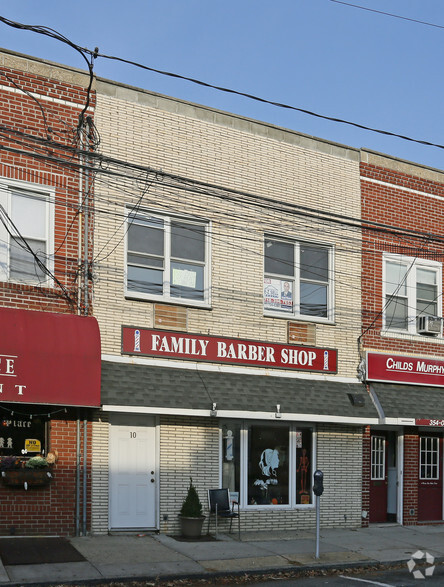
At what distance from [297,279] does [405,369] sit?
3.40 meters

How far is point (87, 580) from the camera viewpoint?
35.6 ft

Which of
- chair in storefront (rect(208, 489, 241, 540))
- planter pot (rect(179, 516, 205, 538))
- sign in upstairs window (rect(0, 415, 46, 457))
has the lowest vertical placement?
planter pot (rect(179, 516, 205, 538))

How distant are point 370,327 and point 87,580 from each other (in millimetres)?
9421

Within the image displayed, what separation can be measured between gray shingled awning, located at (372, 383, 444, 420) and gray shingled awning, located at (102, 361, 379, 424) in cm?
38

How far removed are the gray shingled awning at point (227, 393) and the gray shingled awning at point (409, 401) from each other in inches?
15.0

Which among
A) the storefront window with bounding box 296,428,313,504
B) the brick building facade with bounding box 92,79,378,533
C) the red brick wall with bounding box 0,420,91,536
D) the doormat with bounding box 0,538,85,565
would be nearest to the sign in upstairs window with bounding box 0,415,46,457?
the red brick wall with bounding box 0,420,91,536

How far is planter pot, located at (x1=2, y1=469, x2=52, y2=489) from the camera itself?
→ 44.0ft

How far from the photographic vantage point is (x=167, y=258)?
15.7m

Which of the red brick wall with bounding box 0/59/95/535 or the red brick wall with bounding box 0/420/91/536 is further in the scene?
the red brick wall with bounding box 0/59/95/535

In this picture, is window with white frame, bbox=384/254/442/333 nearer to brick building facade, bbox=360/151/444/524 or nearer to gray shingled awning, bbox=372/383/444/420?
brick building facade, bbox=360/151/444/524

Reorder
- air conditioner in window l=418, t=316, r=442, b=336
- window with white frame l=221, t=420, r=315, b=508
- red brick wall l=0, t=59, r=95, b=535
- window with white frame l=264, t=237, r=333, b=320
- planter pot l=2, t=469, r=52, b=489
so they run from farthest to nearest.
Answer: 1. air conditioner in window l=418, t=316, r=442, b=336
2. window with white frame l=264, t=237, r=333, b=320
3. window with white frame l=221, t=420, r=315, b=508
4. red brick wall l=0, t=59, r=95, b=535
5. planter pot l=2, t=469, r=52, b=489

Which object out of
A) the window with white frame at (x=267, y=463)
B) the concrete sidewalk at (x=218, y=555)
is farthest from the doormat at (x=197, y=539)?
the window with white frame at (x=267, y=463)

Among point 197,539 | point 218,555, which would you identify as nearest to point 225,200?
point 197,539

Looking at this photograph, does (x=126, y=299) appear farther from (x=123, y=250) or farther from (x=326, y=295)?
(x=326, y=295)
